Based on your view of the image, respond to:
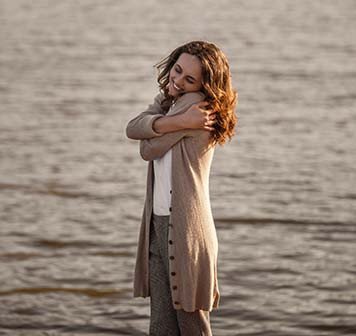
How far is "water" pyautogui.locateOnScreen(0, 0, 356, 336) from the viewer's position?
729 cm

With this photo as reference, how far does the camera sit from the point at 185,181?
472 cm

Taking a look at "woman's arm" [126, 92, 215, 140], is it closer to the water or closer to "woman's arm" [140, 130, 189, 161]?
"woman's arm" [140, 130, 189, 161]

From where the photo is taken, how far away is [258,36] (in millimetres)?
20484

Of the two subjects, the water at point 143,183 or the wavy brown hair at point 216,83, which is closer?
the wavy brown hair at point 216,83

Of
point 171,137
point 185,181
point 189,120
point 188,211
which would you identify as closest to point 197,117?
point 189,120

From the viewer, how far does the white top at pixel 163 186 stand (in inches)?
188

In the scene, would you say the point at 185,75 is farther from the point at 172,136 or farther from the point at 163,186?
the point at 163,186

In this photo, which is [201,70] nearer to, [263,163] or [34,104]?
[263,163]

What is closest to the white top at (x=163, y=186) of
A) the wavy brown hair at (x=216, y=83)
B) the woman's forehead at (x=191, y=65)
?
the wavy brown hair at (x=216, y=83)

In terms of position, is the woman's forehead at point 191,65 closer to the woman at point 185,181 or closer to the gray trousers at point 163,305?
the woman at point 185,181

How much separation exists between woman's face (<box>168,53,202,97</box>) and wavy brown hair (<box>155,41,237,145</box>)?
21 mm

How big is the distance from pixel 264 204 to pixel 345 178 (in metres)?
1.24

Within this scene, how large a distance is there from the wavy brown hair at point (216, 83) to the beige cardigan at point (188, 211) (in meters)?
0.06

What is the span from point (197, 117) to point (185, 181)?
0.27 metres
